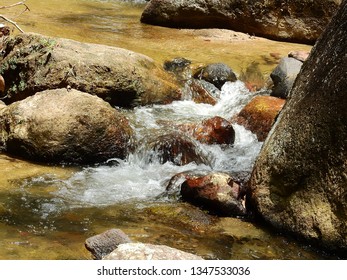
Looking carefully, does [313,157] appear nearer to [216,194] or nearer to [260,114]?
[216,194]

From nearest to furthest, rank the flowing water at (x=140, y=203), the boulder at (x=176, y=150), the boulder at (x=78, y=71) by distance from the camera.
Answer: the flowing water at (x=140, y=203), the boulder at (x=176, y=150), the boulder at (x=78, y=71)

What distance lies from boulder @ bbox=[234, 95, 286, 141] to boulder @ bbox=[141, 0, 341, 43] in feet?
12.2

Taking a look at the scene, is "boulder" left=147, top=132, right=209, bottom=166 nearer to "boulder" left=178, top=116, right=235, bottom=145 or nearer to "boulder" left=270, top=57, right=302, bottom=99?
"boulder" left=178, top=116, right=235, bottom=145

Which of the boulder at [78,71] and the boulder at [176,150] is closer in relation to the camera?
the boulder at [176,150]

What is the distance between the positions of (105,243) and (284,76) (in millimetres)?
5537

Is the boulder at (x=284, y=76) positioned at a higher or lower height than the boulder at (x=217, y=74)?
higher

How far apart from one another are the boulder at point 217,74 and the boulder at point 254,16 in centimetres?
268

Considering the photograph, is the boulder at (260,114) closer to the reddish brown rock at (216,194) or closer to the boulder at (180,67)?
the boulder at (180,67)

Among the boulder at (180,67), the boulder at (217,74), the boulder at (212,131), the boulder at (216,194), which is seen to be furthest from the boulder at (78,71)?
the boulder at (216,194)

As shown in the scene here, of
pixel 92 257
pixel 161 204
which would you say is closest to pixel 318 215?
pixel 161 204

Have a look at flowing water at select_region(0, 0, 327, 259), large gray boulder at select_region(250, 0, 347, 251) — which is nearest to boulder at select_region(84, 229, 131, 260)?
flowing water at select_region(0, 0, 327, 259)

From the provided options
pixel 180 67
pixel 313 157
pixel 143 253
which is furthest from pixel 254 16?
pixel 143 253

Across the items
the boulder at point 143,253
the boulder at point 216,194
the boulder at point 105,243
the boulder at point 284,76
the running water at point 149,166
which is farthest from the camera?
the boulder at point 284,76

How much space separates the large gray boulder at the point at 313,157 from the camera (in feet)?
16.1
